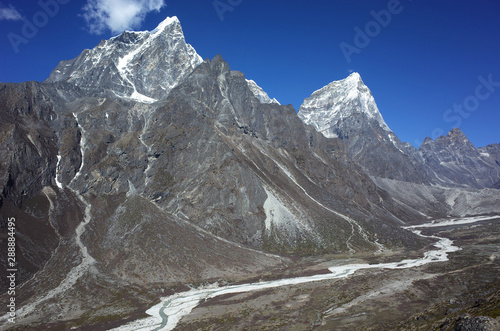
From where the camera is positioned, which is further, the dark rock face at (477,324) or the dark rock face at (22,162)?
the dark rock face at (22,162)

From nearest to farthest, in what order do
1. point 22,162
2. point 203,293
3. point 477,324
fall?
point 477,324 < point 203,293 < point 22,162

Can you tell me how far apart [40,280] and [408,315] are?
108206mm

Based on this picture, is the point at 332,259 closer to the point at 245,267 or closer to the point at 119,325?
the point at 245,267

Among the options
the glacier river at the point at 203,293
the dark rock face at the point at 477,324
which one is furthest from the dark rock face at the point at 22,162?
the dark rock face at the point at 477,324

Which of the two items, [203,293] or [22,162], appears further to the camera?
[22,162]

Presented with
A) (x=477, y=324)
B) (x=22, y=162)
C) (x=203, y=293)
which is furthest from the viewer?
(x=22, y=162)

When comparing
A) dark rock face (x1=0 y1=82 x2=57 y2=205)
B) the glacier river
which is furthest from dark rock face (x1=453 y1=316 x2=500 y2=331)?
dark rock face (x1=0 y1=82 x2=57 y2=205)

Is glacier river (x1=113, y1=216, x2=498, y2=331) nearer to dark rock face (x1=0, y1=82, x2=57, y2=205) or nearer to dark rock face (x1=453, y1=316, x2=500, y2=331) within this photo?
dark rock face (x1=453, y1=316, x2=500, y2=331)

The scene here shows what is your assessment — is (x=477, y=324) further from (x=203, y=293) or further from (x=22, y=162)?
(x=22, y=162)

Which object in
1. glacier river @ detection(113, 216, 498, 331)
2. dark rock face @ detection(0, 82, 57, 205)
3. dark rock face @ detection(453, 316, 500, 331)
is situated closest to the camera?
dark rock face @ detection(453, 316, 500, 331)

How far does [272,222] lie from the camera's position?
598 ft

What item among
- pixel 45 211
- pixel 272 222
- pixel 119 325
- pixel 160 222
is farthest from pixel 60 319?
pixel 272 222

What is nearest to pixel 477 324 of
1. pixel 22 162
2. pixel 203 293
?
pixel 203 293

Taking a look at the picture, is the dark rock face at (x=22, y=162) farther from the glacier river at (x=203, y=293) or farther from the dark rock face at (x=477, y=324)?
the dark rock face at (x=477, y=324)
